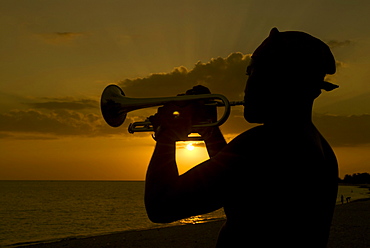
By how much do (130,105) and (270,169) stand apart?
178 cm

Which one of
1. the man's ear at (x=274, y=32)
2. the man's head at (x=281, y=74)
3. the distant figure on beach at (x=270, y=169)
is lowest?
the distant figure on beach at (x=270, y=169)

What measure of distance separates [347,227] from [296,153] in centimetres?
2272

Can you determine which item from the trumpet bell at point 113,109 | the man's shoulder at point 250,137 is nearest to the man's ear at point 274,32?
the man's shoulder at point 250,137

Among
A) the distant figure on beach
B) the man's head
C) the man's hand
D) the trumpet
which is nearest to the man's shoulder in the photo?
the distant figure on beach

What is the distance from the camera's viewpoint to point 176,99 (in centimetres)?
251

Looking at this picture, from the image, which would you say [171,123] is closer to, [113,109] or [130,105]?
[130,105]

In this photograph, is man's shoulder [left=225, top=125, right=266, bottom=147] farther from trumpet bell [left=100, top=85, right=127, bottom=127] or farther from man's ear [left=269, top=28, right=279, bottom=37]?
trumpet bell [left=100, top=85, right=127, bottom=127]

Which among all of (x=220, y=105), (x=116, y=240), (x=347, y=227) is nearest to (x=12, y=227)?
(x=116, y=240)

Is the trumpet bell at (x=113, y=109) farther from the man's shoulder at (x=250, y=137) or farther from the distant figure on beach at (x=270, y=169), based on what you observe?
the man's shoulder at (x=250, y=137)

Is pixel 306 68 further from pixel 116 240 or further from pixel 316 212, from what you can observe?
pixel 116 240

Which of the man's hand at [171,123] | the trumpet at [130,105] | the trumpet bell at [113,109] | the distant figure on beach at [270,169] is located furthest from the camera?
the trumpet bell at [113,109]

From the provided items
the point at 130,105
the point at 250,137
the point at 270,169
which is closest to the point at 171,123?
the point at 250,137

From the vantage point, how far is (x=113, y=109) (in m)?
3.53

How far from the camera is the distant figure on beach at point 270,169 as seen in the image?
187cm
